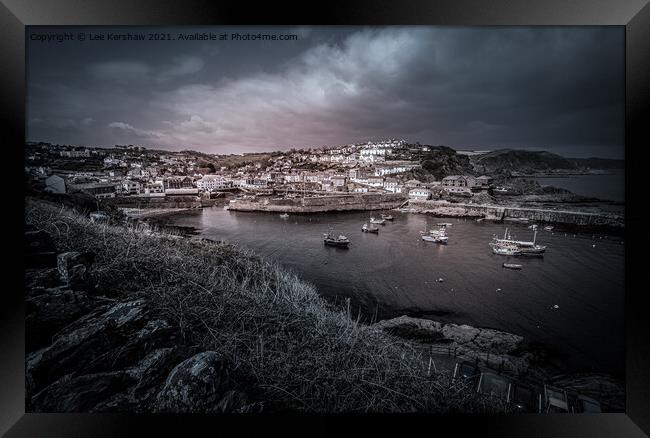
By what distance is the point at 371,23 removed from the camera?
2502 mm

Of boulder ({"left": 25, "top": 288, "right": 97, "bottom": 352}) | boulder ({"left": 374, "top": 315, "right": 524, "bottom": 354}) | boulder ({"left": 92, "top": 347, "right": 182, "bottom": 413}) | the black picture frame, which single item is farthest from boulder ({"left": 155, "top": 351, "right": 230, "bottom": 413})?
boulder ({"left": 374, "top": 315, "right": 524, "bottom": 354})

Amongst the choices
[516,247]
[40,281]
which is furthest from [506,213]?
[40,281]

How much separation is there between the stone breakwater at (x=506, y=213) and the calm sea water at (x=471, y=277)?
4.1 inches

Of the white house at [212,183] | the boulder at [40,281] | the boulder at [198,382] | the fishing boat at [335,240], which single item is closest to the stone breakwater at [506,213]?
the fishing boat at [335,240]

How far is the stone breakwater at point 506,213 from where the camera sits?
3.01 meters

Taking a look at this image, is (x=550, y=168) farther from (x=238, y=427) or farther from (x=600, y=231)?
(x=238, y=427)

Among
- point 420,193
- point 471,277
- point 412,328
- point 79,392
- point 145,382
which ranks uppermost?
point 420,193

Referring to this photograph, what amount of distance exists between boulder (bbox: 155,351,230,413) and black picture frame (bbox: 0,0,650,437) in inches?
12.1

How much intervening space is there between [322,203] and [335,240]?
0.55 m

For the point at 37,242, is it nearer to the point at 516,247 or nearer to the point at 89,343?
the point at 89,343

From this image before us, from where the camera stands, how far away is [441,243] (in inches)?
122

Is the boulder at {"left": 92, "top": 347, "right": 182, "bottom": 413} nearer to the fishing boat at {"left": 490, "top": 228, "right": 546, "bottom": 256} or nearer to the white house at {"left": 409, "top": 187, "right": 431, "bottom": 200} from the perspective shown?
the white house at {"left": 409, "top": 187, "right": 431, "bottom": 200}

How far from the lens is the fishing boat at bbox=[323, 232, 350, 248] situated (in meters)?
3.23

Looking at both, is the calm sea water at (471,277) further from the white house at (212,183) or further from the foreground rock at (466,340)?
the white house at (212,183)
